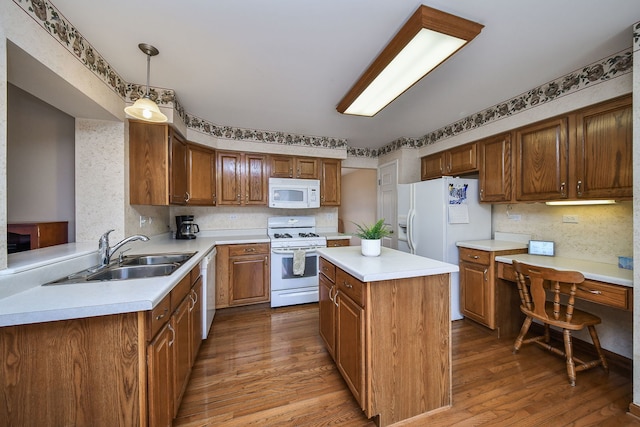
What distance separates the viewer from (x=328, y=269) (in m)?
1.90

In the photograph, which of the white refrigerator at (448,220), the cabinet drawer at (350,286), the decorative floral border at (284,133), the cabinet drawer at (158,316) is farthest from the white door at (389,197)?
the cabinet drawer at (158,316)

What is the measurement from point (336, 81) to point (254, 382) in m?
2.52

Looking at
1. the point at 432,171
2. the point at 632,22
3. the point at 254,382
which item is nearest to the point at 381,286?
the point at 254,382

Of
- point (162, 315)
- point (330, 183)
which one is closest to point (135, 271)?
point (162, 315)

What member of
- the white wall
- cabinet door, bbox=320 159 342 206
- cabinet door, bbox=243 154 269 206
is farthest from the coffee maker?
cabinet door, bbox=320 159 342 206

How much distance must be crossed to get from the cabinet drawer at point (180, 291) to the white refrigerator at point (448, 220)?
257 centimetres

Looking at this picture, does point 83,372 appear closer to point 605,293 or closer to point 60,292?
point 60,292

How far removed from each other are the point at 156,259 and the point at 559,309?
3.27 m

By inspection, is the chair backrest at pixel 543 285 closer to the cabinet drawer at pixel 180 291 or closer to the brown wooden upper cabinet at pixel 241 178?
the cabinet drawer at pixel 180 291

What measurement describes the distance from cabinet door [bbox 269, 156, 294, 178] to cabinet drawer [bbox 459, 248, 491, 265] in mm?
2454

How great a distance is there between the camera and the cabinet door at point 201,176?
288 cm

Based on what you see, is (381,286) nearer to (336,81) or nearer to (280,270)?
(336,81)

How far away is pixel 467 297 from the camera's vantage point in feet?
8.52

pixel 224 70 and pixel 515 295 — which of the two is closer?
pixel 224 70
